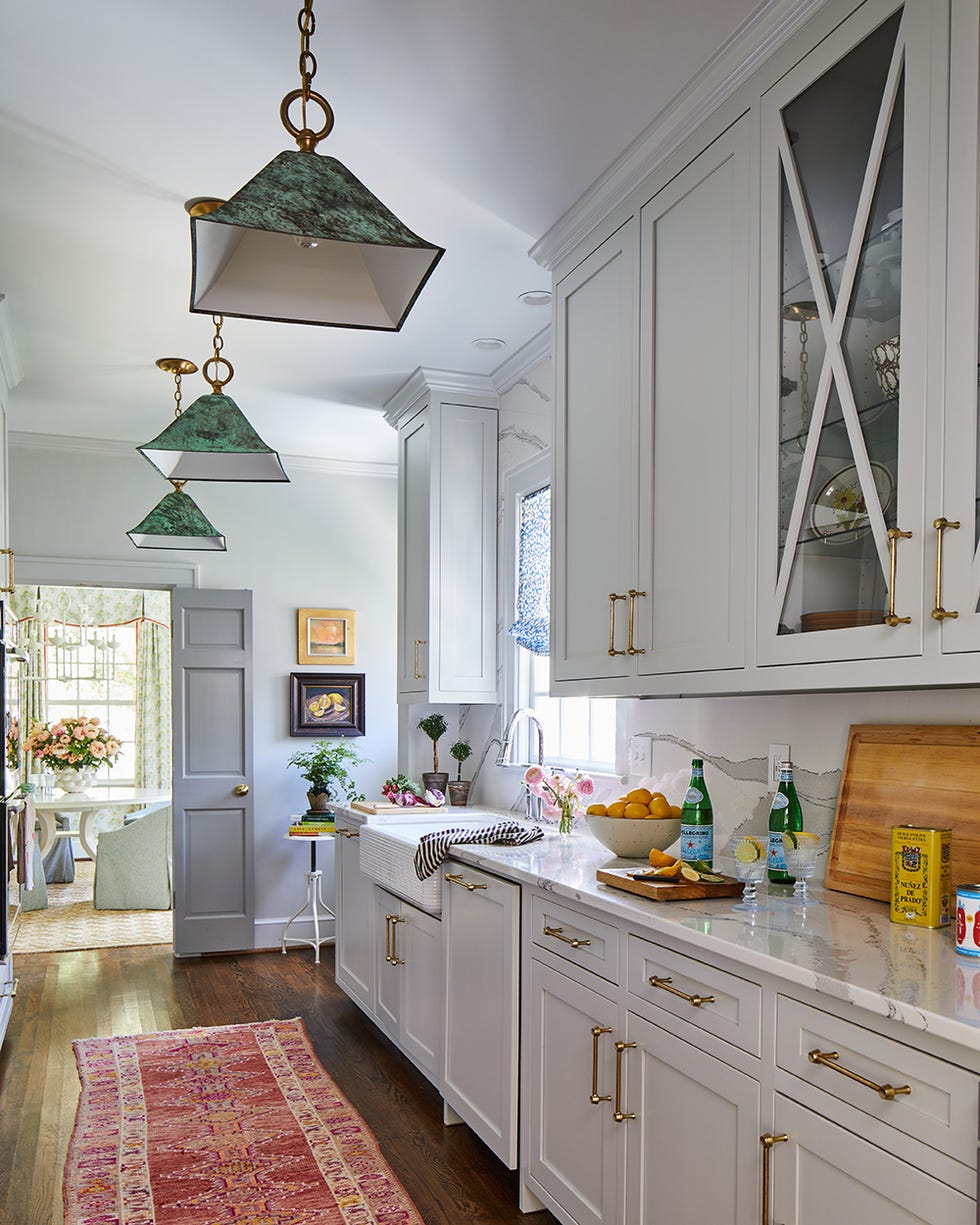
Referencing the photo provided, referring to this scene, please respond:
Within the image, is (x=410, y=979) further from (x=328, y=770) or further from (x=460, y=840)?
(x=328, y=770)

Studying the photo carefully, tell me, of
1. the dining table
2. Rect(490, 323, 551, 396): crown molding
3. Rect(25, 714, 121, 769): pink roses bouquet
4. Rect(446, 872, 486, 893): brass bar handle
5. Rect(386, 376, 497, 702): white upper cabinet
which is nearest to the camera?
Rect(446, 872, 486, 893): brass bar handle

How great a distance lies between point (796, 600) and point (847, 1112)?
92 cm

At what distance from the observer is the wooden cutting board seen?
1.99 m

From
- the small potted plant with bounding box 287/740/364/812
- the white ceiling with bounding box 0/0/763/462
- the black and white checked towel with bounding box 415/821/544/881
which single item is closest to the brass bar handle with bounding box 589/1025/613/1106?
the black and white checked towel with bounding box 415/821/544/881

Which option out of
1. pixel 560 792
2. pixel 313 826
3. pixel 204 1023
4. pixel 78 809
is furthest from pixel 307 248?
pixel 78 809

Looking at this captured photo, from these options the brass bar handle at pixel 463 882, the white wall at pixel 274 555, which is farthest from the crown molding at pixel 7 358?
the brass bar handle at pixel 463 882

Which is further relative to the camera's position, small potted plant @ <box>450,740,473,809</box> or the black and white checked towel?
small potted plant @ <box>450,740,473,809</box>

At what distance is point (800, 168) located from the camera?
6.86 ft

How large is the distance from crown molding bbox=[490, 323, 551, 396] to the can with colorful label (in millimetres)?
2958

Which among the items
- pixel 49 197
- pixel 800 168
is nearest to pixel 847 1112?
pixel 800 168

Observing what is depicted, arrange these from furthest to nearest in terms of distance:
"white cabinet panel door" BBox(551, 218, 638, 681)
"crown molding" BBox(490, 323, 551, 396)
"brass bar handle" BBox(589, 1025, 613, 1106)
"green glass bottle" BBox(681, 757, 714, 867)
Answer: "crown molding" BBox(490, 323, 551, 396) → "white cabinet panel door" BBox(551, 218, 638, 681) → "green glass bottle" BBox(681, 757, 714, 867) → "brass bar handle" BBox(589, 1025, 613, 1106)

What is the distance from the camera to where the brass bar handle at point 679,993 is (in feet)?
6.20

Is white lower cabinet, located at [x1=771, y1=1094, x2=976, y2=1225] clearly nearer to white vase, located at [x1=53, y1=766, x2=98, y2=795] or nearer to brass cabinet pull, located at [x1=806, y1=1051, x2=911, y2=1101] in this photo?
brass cabinet pull, located at [x1=806, y1=1051, x2=911, y2=1101]

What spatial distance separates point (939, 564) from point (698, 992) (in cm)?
88
